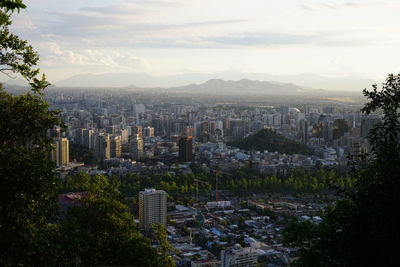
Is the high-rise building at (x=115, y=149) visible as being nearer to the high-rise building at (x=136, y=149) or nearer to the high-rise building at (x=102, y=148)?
the high-rise building at (x=102, y=148)

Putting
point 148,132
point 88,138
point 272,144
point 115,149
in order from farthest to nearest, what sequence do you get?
1. point 148,132
2. point 88,138
3. point 272,144
4. point 115,149

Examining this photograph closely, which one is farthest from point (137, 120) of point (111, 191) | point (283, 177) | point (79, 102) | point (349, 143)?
point (111, 191)

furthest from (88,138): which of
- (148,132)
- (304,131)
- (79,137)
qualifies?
(304,131)

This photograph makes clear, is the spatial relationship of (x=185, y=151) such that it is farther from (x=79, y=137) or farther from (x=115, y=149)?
(x=79, y=137)

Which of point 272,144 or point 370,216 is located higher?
point 370,216

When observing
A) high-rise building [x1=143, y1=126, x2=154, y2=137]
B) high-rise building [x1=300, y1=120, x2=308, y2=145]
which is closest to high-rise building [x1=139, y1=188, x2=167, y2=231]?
high-rise building [x1=300, y1=120, x2=308, y2=145]

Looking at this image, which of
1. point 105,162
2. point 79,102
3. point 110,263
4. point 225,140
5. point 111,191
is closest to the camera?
point 110,263

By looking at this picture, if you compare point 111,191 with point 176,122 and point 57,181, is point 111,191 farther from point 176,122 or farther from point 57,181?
point 176,122

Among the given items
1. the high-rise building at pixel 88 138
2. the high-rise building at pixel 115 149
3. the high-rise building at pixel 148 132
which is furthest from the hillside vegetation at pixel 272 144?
the high-rise building at pixel 88 138
